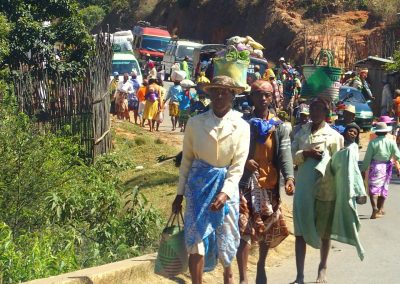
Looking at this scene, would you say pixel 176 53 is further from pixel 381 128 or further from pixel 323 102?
pixel 323 102

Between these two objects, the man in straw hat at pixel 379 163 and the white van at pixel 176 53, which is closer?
the man in straw hat at pixel 379 163

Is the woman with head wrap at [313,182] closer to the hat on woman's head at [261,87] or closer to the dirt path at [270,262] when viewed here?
the hat on woman's head at [261,87]

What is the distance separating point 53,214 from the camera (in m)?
10.8

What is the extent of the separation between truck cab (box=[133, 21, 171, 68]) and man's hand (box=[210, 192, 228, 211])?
4289 centimetres

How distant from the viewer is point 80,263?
28.9 feet

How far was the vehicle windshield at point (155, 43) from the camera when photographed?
50.2 metres

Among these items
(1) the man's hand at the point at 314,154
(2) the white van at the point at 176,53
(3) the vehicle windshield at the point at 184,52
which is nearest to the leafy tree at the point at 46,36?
(1) the man's hand at the point at 314,154

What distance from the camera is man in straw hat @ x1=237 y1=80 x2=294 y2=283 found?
25.2 ft

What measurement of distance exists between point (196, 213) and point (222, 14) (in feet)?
167

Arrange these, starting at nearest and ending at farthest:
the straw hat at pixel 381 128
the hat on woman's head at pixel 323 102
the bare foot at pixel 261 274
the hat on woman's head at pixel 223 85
Answer: the hat on woman's head at pixel 223 85, the bare foot at pixel 261 274, the hat on woman's head at pixel 323 102, the straw hat at pixel 381 128

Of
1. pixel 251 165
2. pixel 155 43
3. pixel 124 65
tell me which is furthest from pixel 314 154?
pixel 155 43

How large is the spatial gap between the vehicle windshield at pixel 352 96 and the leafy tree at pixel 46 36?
9.65 m

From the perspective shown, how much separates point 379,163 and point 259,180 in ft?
19.4

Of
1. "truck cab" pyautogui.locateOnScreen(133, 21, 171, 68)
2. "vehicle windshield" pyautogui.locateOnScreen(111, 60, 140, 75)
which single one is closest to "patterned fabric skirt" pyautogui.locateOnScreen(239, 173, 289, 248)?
"vehicle windshield" pyautogui.locateOnScreen(111, 60, 140, 75)
